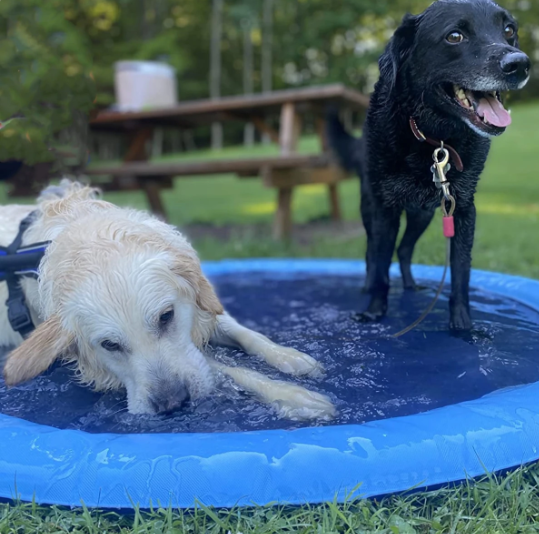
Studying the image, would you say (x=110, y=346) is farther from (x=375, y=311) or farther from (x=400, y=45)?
(x=400, y=45)

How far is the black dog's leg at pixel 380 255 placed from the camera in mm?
3076

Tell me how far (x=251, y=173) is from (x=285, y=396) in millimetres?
4905

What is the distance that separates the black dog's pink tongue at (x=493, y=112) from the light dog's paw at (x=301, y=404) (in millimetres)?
1383

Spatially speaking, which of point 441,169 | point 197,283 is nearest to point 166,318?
point 197,283

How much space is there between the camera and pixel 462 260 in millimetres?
2855

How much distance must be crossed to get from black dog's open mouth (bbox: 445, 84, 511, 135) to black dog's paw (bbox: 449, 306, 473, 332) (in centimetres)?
97

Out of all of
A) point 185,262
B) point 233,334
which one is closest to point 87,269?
point 185,262

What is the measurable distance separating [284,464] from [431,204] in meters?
1.65

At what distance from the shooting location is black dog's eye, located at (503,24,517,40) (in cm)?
251

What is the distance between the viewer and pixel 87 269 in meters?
2.28

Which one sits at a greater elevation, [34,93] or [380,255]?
[34,93]

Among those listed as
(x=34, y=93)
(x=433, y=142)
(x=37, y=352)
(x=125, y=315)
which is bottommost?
(x=37, y=352)

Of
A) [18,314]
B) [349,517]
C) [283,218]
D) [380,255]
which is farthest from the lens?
[283,218]

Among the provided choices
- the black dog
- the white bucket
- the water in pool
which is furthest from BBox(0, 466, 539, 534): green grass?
the white bucket
